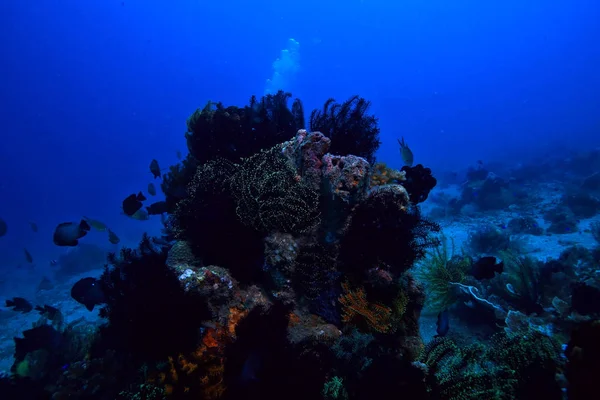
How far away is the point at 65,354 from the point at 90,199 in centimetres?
11765

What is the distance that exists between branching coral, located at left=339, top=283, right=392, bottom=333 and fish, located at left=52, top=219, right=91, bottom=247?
637cm

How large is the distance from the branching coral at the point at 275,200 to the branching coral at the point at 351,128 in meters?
1.79

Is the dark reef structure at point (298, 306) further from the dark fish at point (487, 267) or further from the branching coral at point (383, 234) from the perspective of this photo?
the dark fish at point (487, 267)

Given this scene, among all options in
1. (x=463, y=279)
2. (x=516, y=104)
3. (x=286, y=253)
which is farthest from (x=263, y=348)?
(x=516, y=104)

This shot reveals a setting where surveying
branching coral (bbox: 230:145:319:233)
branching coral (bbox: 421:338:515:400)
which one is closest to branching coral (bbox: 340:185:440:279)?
branching coral (bbox: 230:145:319:233)

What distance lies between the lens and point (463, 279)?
7.46 metres

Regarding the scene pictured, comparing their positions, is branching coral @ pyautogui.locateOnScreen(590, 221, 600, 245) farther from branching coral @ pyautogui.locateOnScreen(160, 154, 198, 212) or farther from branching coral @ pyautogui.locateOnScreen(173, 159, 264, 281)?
branching coral @ pyautogui.locateOnScreen(160, 154, 198, 212)

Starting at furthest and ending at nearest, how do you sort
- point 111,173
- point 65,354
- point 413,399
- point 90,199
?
point 111,173
point 90,199
point 65,354
point 413,399

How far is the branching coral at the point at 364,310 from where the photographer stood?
430 centimetres

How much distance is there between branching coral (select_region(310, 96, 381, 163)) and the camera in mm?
6559

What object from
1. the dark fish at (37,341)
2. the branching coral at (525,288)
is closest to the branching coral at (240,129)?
the dark fish at (37,341)

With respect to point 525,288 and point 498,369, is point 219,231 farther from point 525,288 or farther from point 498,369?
point 525,288

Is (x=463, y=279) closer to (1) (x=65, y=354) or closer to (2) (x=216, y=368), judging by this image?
(2) (x=216, y=368)

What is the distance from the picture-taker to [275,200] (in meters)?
4.81
